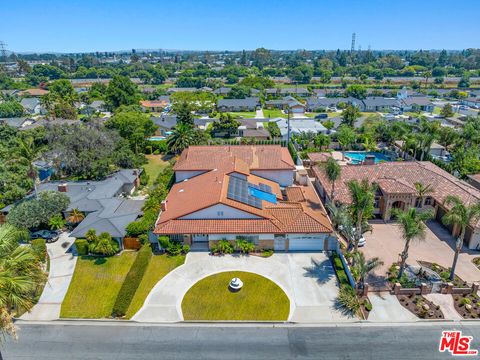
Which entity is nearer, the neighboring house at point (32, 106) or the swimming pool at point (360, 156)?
the swimming pool at point (360, 156)

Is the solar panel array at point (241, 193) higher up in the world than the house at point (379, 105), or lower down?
lower down

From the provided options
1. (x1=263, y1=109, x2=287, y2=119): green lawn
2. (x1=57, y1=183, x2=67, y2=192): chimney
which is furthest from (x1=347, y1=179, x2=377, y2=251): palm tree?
(x1=263, y1=109, x2=287, y2=119): green lawn

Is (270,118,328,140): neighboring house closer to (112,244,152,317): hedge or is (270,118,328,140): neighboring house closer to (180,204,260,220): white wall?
(180,204,260,220): white wall

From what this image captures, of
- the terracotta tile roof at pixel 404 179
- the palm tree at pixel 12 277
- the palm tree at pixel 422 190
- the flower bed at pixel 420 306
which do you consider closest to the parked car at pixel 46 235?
the palm tree at pixel 12 277

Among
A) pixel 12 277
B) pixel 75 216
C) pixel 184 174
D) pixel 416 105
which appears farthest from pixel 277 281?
pixel 416 105

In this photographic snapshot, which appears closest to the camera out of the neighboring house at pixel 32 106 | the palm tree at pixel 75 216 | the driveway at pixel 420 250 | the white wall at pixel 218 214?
the driveway at pixel 420 250

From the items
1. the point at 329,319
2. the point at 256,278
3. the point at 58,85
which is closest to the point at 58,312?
the point at 256,278

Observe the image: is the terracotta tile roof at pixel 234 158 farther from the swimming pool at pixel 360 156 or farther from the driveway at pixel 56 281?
the swimming pool at pixel 360 156
